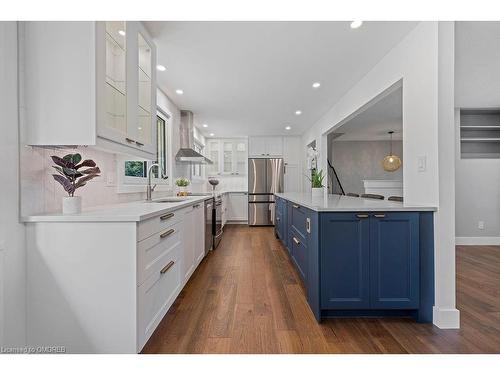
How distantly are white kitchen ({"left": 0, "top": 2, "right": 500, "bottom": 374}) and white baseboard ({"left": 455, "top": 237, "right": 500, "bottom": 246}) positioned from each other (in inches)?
43.4

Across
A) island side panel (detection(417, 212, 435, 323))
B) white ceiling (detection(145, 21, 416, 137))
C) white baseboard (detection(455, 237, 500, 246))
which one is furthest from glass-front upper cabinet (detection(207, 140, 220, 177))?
island side panel (detection(417, 212, 435, 323))

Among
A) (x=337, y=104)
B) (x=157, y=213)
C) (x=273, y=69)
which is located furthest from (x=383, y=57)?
(x=157, y=213)

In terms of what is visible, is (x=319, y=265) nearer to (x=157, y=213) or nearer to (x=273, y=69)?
(x=157, y=213)

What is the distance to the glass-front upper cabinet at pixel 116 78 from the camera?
1717 millimetres

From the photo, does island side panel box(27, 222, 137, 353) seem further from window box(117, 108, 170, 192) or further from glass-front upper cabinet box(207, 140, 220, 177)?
glass-front upper cabinet box(207, 140, 220, 177)

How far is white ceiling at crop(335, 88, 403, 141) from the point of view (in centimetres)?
412

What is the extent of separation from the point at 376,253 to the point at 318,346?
2.62 ft

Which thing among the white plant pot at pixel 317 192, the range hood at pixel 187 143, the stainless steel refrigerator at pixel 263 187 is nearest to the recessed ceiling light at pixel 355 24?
the white plant pot at pixel 317 192

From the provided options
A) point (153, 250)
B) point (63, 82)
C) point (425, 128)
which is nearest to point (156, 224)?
point (153, 250)

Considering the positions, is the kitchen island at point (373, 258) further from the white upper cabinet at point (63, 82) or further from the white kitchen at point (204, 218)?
the white upper cabinet at point (63, 82)

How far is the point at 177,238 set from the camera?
7.47 ft

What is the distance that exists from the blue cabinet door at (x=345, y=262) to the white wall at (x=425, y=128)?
524mm

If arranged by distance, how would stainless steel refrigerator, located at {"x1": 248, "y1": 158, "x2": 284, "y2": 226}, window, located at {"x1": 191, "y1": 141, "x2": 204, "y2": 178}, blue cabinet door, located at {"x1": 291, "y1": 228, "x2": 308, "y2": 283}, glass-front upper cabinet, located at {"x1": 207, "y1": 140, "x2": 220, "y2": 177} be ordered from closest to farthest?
blue cabinet door, located at {"x1": 291, "y1": 228, "x2": 308, "y2": 283} < window, located at {"x1": 191, "y1": 141, "x2": 204, "y2": 178} < stainless steel refrigerator, located at {"x1": 248, "y1": 158, "x2": 284, "y2": 226} < glass-front upper cabinet, located at {"x1": 207, "y1": 140, "x2": 220, "y2": 177}

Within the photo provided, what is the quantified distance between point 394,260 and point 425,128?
1.07 metres
